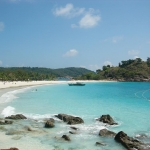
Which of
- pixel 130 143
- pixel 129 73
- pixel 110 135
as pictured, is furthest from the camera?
pixel 129 73

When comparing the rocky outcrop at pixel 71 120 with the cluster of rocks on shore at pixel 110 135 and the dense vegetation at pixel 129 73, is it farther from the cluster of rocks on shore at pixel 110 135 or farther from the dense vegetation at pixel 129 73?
the dense vegetation at pixel 129 73

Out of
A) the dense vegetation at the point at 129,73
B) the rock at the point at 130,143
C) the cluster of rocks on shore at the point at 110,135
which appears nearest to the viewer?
the rock at the point at 130,143

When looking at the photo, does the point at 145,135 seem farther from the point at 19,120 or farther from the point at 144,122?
the point at 19,120

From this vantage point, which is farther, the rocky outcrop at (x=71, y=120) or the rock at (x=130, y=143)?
the rocky outcrop at (x=71, y=120)

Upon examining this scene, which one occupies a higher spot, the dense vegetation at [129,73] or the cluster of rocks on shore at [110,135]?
the dense vegetation at [129,73]

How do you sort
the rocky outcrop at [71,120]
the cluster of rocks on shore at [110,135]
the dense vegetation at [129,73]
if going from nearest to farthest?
the cluster of rocks on shore at [110,135] → the rocky outcrop at [71,120] → the dense vegetation at [129,73]

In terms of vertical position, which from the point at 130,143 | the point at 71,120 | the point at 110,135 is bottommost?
the point at 110,135

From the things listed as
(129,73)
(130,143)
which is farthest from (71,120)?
(129,73)

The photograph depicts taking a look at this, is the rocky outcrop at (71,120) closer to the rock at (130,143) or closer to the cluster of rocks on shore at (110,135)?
the cluster of rocks on shore at (110,135)

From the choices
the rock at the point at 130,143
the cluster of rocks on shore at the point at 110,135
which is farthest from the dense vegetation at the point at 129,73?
the rock at the point at 130,143

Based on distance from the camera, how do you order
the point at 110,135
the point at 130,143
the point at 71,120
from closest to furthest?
1. the point at 130,143
2. the point at 110,135
3. the point at 71,120

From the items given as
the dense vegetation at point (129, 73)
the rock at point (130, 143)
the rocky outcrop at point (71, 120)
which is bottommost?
the rock at point (130, 143)

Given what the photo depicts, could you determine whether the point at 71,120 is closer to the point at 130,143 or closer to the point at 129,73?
the point at 130,143

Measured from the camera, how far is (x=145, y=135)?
17.3 metres
